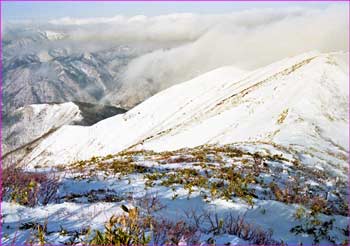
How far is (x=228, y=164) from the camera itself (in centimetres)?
1881

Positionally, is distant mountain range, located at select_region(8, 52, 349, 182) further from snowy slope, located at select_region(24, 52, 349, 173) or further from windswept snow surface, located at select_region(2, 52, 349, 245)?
windswept snow surface, located at select_region(2, 52, 349, 245)

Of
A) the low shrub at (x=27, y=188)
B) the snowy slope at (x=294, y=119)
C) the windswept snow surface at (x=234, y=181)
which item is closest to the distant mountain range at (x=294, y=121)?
the snowy slope at (x=294, y=119)

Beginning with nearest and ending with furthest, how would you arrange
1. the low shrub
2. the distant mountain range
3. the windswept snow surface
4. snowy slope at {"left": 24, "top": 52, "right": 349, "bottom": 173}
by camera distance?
the windswept snow surface, the low shrub, the distant mountain range, snowy slope at {"left": 24, "top": 52, "right": 349, "bottom": 173}

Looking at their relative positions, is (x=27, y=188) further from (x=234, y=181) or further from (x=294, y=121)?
(x=294, y=121)

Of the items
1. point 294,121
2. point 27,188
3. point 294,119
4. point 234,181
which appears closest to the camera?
point 27,188

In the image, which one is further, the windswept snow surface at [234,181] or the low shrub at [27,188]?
the low shrub at [27,188]

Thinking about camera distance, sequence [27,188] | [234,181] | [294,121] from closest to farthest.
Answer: [27,188], [234,181], [294,121]

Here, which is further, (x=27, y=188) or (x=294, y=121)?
(x=294, y=121)

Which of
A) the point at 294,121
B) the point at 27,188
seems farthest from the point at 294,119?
the point at 27,188

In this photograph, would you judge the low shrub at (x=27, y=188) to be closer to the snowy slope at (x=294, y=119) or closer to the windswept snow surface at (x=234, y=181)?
the windswept snow surface at (x=234, y=181)

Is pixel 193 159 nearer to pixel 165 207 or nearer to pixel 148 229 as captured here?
pixel 165 207

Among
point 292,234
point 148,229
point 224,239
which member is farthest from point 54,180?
point 292,234

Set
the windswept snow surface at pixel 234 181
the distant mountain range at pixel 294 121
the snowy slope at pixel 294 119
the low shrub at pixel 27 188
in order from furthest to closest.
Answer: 1. the snowy slope at pixel 294 119
2. the distant mountain range at pixel 294 121
3. the low shrub at pixel 27 188
4. the windswept snow surface at pixel 234 181

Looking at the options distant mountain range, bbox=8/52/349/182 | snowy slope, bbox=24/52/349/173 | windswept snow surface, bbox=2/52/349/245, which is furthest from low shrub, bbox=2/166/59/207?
snowy slope, bbox=24/52/349/173
